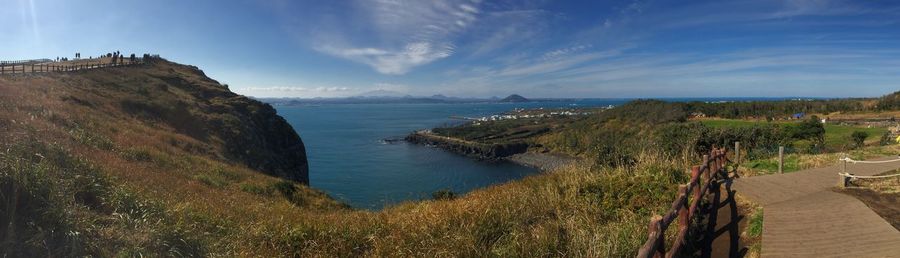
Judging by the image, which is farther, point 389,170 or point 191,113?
point 389,170

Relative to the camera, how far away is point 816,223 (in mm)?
6730

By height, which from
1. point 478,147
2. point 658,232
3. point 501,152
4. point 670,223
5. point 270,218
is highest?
point 658,232

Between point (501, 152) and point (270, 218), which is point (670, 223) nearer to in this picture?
point (270, 218)

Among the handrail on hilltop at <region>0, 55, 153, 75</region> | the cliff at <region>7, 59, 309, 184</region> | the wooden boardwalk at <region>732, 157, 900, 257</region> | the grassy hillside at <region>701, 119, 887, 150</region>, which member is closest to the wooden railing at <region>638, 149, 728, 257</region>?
the wooden boardwalk at <region>732, 157, 900, 257</region>

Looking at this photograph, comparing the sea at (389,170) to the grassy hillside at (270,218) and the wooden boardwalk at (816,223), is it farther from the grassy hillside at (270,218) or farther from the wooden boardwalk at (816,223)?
the wooden boardwalk at (816,223)

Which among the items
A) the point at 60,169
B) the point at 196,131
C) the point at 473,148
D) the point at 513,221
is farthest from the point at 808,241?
the point at 473,148

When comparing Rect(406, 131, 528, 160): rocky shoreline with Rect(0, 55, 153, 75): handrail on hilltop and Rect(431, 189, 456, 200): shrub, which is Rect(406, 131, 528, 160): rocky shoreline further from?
Rect(431, 189, 456, 200): shrub

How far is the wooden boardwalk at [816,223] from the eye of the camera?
5594 mm

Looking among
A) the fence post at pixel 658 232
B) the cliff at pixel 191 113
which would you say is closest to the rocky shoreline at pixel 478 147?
the cliff at pixel 191 113

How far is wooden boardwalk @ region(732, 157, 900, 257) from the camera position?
5.59 meters

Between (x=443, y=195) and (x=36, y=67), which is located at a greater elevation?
(x=36, y=67)

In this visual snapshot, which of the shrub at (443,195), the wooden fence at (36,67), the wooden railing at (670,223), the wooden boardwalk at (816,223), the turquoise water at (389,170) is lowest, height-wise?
the turquoise water at (389,170)

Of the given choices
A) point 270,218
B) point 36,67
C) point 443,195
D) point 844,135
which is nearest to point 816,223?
point 270,218

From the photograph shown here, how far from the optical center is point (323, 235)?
20.9ft
